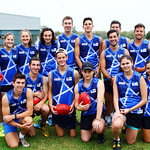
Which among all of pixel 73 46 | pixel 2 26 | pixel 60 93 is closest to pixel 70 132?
pixel 60 93

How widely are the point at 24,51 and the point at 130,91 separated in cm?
270

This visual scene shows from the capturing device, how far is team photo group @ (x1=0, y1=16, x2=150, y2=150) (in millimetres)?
3854

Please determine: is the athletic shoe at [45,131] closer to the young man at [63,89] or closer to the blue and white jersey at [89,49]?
the young man at [63,89]

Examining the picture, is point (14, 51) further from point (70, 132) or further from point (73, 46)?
point (70, 132)

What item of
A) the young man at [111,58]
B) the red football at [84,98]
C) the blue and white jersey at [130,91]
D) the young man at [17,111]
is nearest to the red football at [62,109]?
the red football at [84,98]

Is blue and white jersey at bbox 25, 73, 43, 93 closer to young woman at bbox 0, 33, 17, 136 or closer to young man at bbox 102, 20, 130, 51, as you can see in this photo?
young woman at bbox 0, 33, 17, 136

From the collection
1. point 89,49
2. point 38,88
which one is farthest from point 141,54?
point 38,88

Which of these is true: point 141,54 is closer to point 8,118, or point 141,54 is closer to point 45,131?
point 45,131

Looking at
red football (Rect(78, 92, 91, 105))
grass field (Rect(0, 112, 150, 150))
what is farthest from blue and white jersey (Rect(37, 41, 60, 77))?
grass field (Rect(0, 112, 150, 150))

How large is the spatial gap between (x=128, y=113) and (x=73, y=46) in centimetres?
233

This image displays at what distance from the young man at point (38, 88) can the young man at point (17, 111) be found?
0.34m

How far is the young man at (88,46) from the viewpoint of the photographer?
512 centimetres

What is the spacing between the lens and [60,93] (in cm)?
434

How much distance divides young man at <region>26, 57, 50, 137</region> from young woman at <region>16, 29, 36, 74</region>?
2.16 ft
